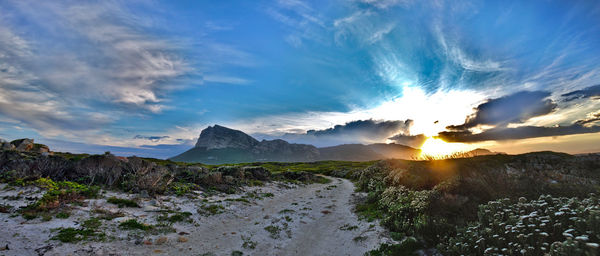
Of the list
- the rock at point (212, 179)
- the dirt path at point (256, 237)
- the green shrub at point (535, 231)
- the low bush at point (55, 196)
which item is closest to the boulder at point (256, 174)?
the rock at point (212, 179)

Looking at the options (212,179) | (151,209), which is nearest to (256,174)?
(212,179)

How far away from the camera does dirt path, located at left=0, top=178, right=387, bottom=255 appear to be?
9125 mm

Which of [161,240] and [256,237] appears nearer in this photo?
[161,240]

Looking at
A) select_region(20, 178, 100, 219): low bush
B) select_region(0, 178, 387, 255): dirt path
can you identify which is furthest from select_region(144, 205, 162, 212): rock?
select_region(20, 178, 100, 219): low bush

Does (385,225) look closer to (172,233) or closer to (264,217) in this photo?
(264,217)

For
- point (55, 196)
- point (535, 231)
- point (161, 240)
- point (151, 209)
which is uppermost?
point (55, 196)

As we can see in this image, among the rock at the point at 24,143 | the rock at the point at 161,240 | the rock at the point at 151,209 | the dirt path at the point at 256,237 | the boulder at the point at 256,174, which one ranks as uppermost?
the rock at the point at 24,143

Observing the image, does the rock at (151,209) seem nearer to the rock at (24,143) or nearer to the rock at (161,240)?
the rock at (161,240)

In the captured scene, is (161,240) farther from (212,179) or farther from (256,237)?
(212,179)

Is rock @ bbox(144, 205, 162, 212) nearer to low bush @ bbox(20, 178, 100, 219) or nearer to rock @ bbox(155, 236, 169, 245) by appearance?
low bush @ bbox(20, 178, 100, 219)

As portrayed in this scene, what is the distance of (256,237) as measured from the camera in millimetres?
11867

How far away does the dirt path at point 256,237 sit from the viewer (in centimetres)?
912

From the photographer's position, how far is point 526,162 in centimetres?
1620

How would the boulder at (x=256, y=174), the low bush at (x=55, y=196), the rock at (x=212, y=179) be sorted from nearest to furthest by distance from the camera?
the low bush at (x=55, y=196) → the rock at (x=212, y=179) → the boulder at (x=256, y=174)
